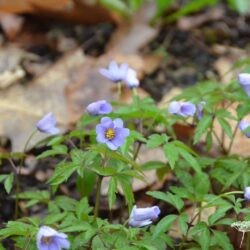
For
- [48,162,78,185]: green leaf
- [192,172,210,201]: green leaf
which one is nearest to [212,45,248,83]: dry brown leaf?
[192,172,210,201]: green leaf

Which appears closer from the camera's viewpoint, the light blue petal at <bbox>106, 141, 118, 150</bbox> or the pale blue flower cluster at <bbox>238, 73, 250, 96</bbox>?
the light blue petal at <bbox>106, 141, 118, 150</bbox>

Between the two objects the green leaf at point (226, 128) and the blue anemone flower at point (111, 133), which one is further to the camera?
the green leaf at point (226, 128)

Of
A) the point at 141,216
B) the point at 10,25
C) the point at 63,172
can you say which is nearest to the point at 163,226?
the point at 141,216

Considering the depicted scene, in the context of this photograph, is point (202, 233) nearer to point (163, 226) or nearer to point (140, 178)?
point (163, 226)

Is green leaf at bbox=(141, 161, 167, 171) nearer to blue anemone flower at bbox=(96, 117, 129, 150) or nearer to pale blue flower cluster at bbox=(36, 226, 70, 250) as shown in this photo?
blue anemone flower at bbox=(96, 117, 129, 150)

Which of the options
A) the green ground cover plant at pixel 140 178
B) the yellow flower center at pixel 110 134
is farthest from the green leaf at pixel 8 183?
the yellow flower center at pixel 110 134

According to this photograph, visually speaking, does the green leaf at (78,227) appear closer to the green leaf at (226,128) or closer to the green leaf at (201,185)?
the green leaf at (201,185)
